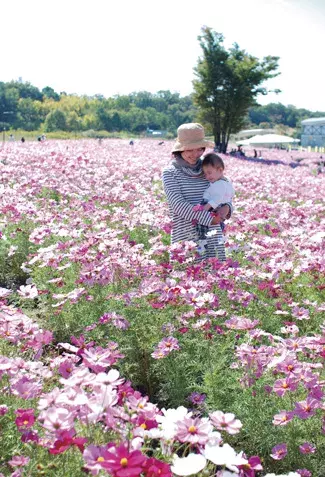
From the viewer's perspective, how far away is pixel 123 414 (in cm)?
172

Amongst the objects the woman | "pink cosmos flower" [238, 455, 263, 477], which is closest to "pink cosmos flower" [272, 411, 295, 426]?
"pink cosmos flower" [238, 455, 263, 477]

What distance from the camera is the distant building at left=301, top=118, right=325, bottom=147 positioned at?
8194 centimetres

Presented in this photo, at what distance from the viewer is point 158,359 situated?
3270 millimetres

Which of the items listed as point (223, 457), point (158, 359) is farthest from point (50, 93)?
point (223, 457)

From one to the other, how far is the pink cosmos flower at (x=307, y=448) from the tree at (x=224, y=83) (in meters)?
32.0

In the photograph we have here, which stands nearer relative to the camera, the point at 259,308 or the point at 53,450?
the point at 53,450

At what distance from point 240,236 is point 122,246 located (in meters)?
1.46

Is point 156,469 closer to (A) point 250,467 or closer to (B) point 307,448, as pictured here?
(A) point 250,467

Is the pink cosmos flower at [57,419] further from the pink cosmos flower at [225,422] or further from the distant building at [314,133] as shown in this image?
the distant building at [314,133]

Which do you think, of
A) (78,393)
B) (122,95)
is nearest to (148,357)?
(78,393)

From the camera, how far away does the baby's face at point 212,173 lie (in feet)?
13.8

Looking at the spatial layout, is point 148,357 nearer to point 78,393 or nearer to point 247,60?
point 78,393

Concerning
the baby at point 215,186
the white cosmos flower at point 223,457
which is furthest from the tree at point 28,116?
the white cosmos flower at point 223,457

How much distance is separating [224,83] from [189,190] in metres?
31.2
